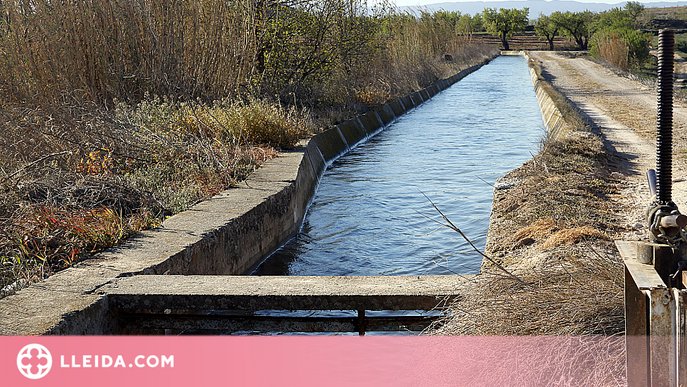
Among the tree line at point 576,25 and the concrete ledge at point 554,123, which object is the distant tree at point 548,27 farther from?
the concrete ledge at point 554,123

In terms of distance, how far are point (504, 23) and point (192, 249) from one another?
3050 inches

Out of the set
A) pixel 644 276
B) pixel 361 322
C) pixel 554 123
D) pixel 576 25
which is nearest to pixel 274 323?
pixel 361 322

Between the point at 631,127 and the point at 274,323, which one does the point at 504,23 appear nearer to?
the point at 631,127

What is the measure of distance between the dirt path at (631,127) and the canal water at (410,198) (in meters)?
1.46

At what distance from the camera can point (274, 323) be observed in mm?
4066

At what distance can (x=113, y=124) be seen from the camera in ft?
24.1

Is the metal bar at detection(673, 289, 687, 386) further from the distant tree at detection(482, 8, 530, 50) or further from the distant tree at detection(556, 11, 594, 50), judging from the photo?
the distant tree at detection(482, 8, 530, 50)

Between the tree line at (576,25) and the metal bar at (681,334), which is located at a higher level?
the tree line at (576,25)

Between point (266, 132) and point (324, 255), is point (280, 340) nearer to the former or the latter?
point (324, 255)

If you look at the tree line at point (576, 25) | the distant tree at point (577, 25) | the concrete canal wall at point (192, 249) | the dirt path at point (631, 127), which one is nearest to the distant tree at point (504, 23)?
the tree line at point (576, 25)

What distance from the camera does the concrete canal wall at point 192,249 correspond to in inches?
145

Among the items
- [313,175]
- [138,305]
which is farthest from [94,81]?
[138,305]

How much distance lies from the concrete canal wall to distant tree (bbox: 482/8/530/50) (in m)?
72.3

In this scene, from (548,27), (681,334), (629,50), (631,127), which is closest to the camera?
(681,334)
